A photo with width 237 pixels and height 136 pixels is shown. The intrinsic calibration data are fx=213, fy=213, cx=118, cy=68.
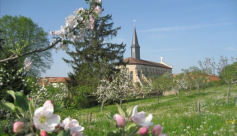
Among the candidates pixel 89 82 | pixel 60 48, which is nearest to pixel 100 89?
pixel 89 82

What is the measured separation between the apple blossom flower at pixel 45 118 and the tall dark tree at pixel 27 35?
28241 mm

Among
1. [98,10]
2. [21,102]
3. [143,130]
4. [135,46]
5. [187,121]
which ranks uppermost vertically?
[135,46]

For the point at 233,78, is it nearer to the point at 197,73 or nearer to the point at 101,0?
the point at 101,0

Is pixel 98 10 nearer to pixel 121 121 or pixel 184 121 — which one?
pixel 121 121

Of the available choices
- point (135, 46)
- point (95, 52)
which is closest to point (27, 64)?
point (95, 52)

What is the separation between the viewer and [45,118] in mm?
735

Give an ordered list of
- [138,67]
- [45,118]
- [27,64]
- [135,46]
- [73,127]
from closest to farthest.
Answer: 1. [45,118]
2. [73,127]
3. [27,64]
4. [138,67]
5. [135,46]

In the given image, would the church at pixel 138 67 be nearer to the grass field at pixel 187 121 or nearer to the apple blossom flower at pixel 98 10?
the grass field at pixel 187 121

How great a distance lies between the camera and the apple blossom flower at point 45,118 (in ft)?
2.33

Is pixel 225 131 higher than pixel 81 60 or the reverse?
→ the reverse

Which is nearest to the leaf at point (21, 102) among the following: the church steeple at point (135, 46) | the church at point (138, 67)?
the church at point (138, 67)

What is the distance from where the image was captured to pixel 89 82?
72.1ft

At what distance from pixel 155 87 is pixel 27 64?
19.1 meters

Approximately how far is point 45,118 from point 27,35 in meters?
31.5
